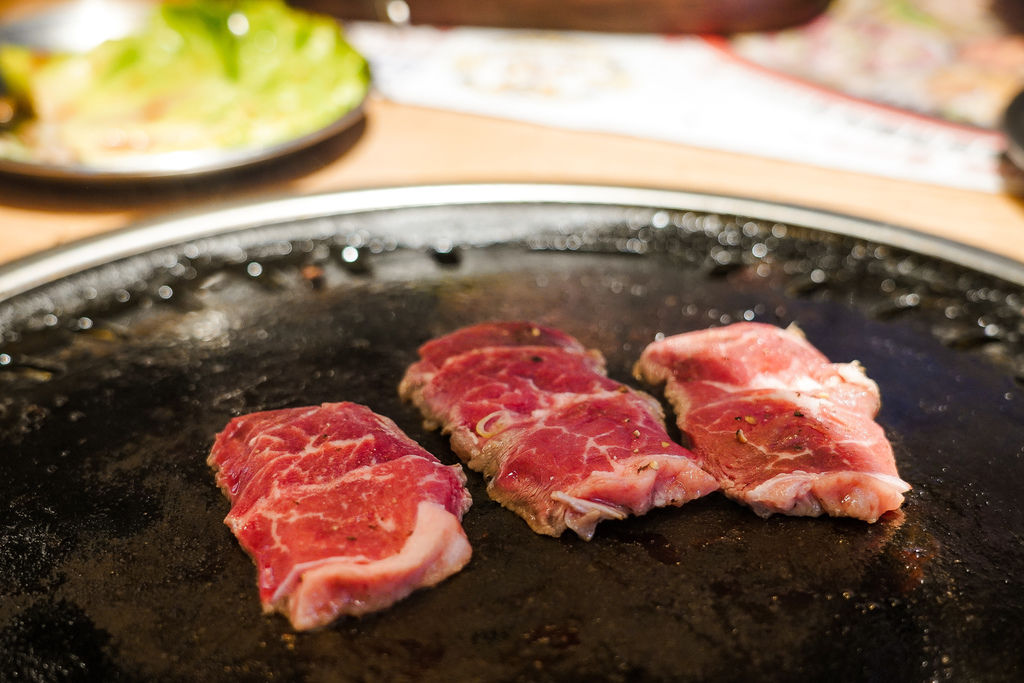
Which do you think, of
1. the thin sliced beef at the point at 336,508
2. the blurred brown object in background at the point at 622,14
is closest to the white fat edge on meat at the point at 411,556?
the thin sliced beef at the point at 336,508

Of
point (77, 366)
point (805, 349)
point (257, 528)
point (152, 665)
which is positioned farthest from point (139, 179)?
point (805, 349)

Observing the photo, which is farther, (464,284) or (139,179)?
(139,179)

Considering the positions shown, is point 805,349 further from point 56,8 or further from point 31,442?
point 56,8

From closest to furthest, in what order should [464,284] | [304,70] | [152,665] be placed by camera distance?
[152,665], [464,284], [304,70]

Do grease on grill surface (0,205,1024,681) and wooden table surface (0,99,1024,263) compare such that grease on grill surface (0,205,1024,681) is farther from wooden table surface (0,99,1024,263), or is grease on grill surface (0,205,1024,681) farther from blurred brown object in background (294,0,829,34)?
blurred brown object in background (294,0,829,34)

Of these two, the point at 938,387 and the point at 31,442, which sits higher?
the point at 938,387

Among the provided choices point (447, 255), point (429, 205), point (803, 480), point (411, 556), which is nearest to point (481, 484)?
point (411, 556)

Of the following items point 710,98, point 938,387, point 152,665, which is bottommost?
point 152,665
